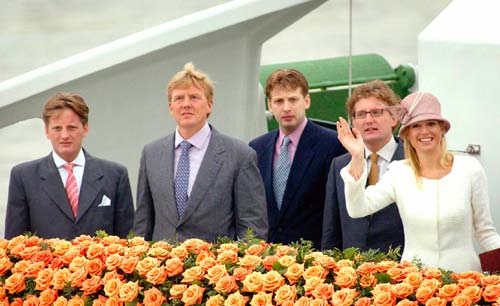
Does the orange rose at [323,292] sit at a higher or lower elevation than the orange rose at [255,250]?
lower

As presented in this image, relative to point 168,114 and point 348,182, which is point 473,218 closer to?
point 348,182

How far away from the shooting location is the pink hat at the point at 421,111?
412 cm

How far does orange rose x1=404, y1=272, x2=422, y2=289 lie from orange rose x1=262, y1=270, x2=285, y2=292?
379mm

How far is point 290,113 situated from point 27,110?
5.34 ft

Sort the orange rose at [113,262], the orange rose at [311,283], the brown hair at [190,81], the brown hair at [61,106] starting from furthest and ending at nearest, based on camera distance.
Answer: the brown hair at [61,106] → the brown hair at [190,81] → the orange rose at [113,262] → the orange rose at [311,283]

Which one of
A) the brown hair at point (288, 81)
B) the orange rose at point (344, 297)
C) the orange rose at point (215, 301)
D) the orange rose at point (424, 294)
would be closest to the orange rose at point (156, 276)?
the orange rose at point (215, 301)

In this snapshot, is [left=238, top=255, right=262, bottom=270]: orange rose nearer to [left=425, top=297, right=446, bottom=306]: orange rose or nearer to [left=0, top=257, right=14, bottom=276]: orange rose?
[left=425, top=297, right=446, bottom=306]: orange rose

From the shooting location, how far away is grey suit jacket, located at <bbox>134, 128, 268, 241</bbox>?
4.48m

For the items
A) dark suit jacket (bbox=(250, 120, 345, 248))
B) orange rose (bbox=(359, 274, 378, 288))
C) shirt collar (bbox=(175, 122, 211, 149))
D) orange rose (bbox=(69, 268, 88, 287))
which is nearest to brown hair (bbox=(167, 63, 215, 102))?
shirt collar (bbox=(175, 122, 211, 149))

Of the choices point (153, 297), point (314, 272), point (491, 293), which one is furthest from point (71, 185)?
point (491, 293)

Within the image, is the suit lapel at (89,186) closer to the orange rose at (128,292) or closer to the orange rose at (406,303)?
the orange rose at (128,292)

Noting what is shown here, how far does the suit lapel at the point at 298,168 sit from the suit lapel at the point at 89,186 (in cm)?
76

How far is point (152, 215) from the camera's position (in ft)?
15.1

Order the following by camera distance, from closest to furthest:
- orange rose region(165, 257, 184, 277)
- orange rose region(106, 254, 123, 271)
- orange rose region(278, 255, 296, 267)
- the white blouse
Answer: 1. orange rose region(278, 255, 296, 267)
2. orange rose region(165, 257, 184, 277)
3. orange rose region(106, 254, 123, 271)
4. the white blouse
